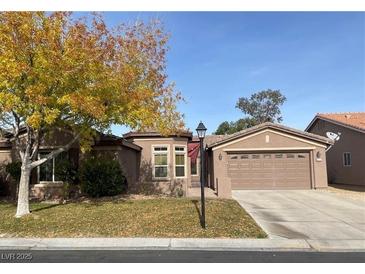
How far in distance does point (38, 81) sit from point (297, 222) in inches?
349

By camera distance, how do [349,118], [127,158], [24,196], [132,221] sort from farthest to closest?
[349,118], [127,158], [24,196], [132,221]

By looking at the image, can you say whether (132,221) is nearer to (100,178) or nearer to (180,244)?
(180,244)

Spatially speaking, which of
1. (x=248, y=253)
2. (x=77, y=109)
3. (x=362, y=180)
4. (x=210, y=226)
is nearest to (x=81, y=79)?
(x=77, y=109)

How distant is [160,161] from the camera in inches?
788

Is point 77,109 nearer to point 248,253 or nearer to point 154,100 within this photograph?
point 154,100

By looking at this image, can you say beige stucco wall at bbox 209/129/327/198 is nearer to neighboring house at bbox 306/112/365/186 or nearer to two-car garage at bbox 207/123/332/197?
two-car garage at bbox 207/123/332/197

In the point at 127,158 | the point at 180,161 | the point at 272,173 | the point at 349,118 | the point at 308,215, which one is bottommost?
the point at 308,215

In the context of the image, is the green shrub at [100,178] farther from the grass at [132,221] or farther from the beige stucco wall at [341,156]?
the beige stucco wall at [341,156]

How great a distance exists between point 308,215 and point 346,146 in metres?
13.4

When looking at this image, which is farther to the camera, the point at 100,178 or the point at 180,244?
the point at 100,178

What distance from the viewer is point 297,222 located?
445 inches

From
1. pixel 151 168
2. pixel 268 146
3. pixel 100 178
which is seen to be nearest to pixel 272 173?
pixel 268 146

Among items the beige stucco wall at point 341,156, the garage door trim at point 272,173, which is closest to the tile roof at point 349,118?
the beige stucco wall at point 341,156

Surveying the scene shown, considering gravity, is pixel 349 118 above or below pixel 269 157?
above
